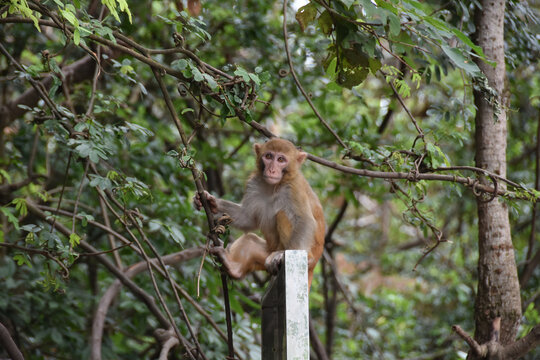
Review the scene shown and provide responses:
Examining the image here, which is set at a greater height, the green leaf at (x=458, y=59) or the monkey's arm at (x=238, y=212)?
the green leaf at (x=458, y=59)

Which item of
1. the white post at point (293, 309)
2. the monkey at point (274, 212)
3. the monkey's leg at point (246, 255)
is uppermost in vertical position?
the monkey at point (274, 212)

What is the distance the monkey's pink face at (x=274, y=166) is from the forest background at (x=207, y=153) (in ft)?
1.62

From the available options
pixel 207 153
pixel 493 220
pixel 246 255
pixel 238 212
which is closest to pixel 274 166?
pixel 238 212

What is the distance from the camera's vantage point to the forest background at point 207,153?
3451mm

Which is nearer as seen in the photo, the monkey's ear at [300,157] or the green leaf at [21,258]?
the green leaf at [21,258]

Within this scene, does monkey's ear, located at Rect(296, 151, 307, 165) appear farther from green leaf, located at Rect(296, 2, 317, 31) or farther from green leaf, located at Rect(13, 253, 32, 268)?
green leaf, located at Rect(13, 253, 32, 268)

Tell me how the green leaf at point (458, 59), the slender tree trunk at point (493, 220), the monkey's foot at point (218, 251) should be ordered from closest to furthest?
the green leaf at point (458, 59) → the monkey's foot at point (218, 251) → the slender tree trunk at point (493, 220)

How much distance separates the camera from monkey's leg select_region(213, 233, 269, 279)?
14.1 feet

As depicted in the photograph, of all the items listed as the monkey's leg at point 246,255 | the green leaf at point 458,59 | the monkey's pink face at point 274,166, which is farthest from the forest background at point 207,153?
the monkey's pink face at point 274,166

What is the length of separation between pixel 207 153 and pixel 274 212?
6.23ft

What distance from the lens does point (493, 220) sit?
4258 mm

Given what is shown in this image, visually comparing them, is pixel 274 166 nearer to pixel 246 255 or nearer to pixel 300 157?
pixel 300 157

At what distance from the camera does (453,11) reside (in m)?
4.71

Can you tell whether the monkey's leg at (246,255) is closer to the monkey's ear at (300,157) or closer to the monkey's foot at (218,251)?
the monkey's foot at (218,251)
